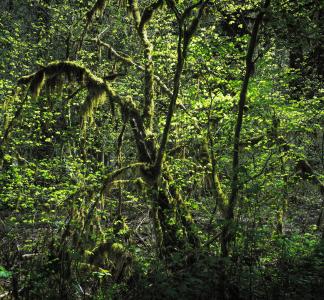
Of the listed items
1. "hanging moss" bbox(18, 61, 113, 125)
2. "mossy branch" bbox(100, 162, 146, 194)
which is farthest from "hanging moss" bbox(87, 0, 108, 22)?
"mossy branch" bbox(100, 162, 146, 194)

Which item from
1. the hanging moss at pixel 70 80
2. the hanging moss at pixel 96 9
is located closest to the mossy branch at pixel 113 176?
the hanging moss at pixel 70 80

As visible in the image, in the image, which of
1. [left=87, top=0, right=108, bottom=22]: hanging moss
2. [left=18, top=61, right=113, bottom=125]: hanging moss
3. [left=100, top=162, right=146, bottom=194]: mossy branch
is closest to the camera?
[left=100, top=162, right=146, bottom=194]: mossy branch

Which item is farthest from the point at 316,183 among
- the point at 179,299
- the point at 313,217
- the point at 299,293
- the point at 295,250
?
the point at 179,299

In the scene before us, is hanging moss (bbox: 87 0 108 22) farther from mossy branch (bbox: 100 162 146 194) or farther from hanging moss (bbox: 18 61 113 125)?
Answer: mossy branch (bbox: 100 162 146 194)

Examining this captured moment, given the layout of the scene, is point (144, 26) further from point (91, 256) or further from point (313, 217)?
point (313, 217)

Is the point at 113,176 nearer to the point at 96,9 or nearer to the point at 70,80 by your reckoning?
the point at 70,80

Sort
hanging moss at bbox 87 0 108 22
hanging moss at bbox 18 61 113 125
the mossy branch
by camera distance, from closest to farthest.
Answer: the mossy branch, hanging moss at bbox 18 61 113 125, hanging moss at bbox 87 0 108 22

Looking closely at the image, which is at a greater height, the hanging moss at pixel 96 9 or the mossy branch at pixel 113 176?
the hanging moss at pixel 96 9

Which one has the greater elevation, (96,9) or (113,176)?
(96,9)

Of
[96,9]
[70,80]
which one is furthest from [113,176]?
[96,9]

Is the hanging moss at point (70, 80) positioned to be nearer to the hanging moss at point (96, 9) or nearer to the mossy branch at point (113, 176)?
the mossy branch at point (113, 176)

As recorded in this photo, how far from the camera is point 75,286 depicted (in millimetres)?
6535

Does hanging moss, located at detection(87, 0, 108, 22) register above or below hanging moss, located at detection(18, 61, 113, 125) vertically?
above

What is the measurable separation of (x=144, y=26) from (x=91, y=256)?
6774mm
